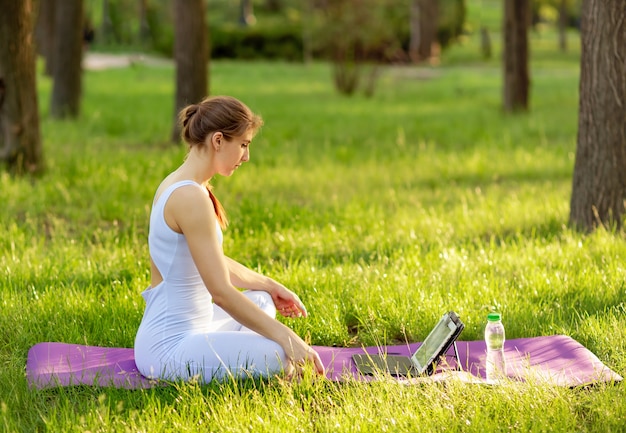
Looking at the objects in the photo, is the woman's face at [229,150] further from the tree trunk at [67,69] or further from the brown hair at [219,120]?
the tree trunk at [67,69]

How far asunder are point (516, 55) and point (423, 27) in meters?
22.2

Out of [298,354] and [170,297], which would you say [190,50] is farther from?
[298,354]

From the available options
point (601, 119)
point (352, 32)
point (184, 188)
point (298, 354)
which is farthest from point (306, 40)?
point (298, 354)

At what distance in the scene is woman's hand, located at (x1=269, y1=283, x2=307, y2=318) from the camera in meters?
4.66

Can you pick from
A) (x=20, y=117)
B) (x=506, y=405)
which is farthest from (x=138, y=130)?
(x=506, y=405)

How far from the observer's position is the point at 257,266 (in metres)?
6.31

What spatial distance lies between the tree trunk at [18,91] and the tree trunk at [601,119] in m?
5.11

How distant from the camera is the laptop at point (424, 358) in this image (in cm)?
426

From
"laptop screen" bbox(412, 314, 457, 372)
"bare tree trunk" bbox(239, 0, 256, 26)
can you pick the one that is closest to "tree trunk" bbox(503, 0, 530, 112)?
"laptop screen" bbox(412, 314, 457, 372)

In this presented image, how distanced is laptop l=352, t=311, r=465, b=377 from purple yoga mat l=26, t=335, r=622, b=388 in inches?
2.9

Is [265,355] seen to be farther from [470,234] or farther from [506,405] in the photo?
[470,234]

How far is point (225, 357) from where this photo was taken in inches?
165

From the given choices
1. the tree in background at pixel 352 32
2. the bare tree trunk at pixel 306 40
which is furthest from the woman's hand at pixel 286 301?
the bare tree trunk at pixel 306 40

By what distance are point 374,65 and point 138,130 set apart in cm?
1032
